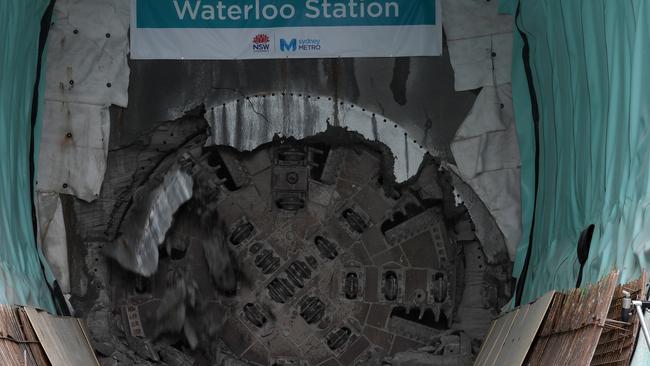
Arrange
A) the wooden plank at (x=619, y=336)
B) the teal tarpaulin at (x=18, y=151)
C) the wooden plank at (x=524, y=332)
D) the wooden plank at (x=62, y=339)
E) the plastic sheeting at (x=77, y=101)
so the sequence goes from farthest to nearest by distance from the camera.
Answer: the plastic sheeting at (x=77, y=101) → the teal tarpaulin at (x=18, y=151) → the wooden plank at (x=62, y=339) → the wooden plank at (x=524, y=332) → the wooden plank at (x=619, y=336)

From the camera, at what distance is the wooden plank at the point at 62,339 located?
28.8ft

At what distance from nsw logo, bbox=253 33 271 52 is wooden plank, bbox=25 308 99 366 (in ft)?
9.00

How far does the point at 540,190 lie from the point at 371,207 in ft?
4.92

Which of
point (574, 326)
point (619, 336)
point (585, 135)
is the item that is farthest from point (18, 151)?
point (619, 336)

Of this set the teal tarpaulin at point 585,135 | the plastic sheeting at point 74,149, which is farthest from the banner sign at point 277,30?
the teal tarpaulin at point 585,135

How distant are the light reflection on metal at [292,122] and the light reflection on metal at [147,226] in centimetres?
54

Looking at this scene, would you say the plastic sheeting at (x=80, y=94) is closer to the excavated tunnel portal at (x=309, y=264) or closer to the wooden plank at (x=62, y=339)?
the excavated tunnel portal at (x=309, y=264)

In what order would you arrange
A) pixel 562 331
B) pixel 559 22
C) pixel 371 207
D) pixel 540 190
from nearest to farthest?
1. pixel 562 331
2. pixel 559 22
3. pixel 540 190
4. pixel 371 207

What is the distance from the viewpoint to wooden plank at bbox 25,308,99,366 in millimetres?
8774

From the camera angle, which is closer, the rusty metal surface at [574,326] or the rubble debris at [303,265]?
the rusty metal surface at [574,326]

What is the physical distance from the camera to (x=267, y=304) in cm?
1112

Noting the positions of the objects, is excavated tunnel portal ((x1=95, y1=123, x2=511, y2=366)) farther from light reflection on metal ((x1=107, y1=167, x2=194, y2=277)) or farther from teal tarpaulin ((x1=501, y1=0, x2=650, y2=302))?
teal tarpaulin ((x1=501, y1=0, x2=650, y2=302))

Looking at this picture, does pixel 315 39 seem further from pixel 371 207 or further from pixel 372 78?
pixel 371 207

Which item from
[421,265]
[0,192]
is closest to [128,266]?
[0,192]
